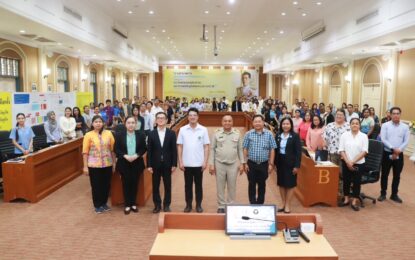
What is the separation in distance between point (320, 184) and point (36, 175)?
4.67 m

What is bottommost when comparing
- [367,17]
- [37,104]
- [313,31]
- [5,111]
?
[5,111]

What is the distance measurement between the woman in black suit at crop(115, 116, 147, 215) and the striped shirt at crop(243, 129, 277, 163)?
161cm

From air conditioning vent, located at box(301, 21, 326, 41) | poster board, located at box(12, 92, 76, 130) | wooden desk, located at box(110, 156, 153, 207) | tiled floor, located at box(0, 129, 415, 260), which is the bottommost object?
tiled floor, located at box(0, 129, 415, 260)

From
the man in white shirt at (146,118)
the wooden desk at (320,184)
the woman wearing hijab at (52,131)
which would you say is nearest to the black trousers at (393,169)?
the wooden desk at (320,184)

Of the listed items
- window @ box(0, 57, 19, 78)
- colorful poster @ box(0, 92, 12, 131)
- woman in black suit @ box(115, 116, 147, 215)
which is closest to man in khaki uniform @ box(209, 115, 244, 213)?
woman in black suit @ box(115, 116, 147, 215)

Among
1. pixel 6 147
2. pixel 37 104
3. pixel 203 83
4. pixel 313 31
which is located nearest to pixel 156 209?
pixel 6 147

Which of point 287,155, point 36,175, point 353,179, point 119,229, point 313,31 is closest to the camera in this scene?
point 119,229

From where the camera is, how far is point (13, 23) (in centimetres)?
862

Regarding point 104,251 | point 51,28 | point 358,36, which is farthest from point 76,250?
point 358,36

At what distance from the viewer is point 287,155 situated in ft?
17.4

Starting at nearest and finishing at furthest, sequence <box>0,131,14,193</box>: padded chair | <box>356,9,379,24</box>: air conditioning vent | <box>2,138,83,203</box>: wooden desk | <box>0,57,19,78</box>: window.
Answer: <box>2,138,83,203</box>: wooden desk, <box>0,131,14,193</box>: padded chair, <box>356,9,379,24</box>: air conditioning vent, <box>0,57,19,78</box>: window

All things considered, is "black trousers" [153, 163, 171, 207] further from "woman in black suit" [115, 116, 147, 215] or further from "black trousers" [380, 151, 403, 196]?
"black trousers" [380, 151, 403, 196]

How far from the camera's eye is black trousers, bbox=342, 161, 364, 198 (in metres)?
5.75

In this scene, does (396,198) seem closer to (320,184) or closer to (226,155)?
(320,184)
